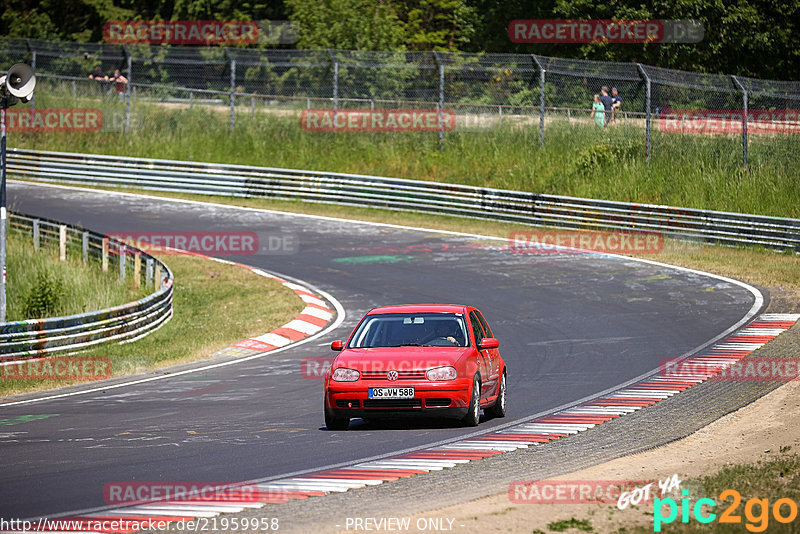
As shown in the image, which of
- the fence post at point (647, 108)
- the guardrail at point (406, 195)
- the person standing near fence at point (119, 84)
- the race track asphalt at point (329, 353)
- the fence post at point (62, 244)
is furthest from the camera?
the person standing near fence at point (119, 84)

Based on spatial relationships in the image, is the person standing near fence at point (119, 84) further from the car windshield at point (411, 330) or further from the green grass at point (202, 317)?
the car windshield at point (411, 330)

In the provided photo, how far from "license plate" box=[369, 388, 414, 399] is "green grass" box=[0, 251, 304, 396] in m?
6.10

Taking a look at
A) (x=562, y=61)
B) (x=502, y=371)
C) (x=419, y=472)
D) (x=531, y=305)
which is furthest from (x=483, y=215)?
(x=419, y=472)

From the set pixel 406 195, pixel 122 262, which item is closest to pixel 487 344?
pixel 122 262

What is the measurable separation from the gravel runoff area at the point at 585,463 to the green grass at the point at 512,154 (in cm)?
1652

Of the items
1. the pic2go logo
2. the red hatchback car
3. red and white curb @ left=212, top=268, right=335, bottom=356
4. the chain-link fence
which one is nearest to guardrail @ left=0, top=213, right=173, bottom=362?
red and white curb @ left=212, top=268, right=335, bottom=356

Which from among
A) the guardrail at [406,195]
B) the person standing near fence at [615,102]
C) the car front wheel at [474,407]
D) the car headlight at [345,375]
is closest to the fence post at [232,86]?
the guardrail at [406,195]

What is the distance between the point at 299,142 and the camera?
3750 centimetres

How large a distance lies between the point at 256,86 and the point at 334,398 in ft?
93.5

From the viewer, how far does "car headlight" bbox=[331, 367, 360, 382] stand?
1158cm

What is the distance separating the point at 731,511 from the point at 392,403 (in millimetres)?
4342

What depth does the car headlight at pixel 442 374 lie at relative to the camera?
1148 centimetres

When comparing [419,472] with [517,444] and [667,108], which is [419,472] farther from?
[667,108]

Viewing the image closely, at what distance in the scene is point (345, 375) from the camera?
38.1 ft
